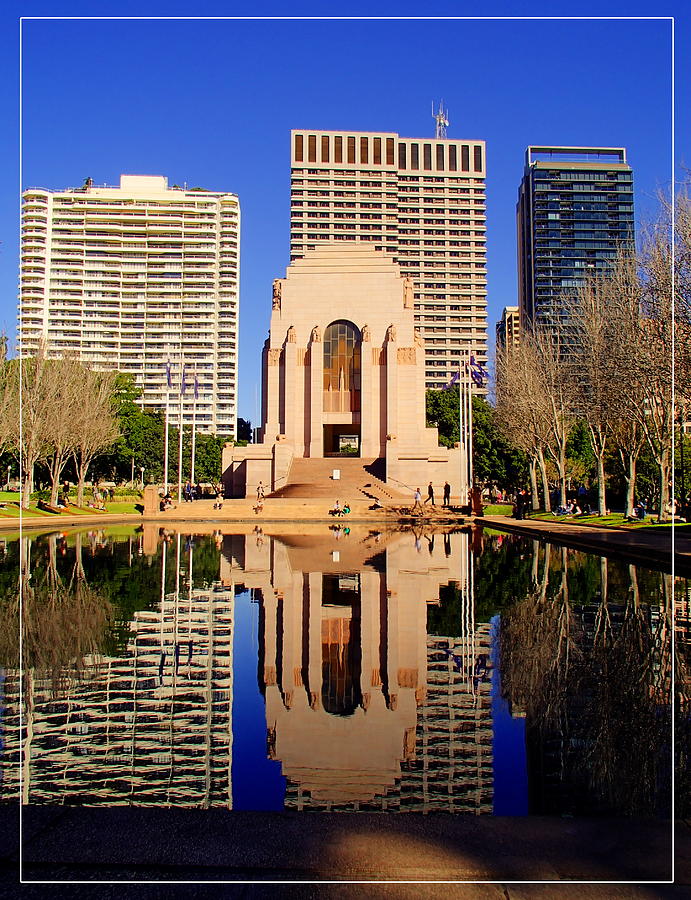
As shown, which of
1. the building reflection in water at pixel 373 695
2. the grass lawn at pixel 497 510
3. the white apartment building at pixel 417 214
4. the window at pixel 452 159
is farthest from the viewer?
the window at pixel 452 159

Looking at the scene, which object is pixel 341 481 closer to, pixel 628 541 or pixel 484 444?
pixel 484 444

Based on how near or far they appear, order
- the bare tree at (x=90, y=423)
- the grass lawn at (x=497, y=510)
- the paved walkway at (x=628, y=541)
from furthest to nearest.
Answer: the grass lawn at (x=497, y=510)
the bare tree at (x=90, y=423)
the paved walkway at (x=628, y=541)

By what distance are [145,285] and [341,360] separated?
80.2 meters

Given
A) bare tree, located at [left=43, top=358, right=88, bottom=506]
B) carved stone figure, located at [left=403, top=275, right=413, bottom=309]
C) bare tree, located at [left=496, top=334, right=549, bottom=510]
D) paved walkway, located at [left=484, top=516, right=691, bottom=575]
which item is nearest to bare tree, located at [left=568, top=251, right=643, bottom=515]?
bare tree, located at [left=496, top=334, right=549, bottom=510]

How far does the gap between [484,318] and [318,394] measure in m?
82.3

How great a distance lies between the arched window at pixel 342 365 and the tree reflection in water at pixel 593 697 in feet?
174

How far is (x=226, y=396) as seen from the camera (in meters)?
138

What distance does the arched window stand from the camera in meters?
66.4

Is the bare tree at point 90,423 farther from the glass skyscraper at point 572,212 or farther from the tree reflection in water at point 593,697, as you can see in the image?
the glass skyscraper at point 572,212

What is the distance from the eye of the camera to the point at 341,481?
5447 cm

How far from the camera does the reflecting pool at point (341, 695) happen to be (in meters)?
5.43

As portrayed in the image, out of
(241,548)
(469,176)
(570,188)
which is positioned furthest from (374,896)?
(570,188)

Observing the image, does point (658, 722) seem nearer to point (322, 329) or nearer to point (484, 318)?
point (322, 329)

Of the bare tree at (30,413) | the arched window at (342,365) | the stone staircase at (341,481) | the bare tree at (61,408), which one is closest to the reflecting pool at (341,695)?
the bare tree at (30,413)
